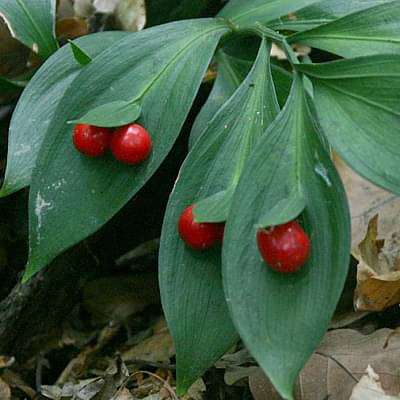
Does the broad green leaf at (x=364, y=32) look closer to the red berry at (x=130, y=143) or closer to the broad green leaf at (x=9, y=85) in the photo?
the red berry at (x=130, y=143)

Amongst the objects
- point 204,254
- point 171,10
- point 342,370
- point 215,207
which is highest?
point 171,10

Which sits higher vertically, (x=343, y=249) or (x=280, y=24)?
(x=280, y=24)

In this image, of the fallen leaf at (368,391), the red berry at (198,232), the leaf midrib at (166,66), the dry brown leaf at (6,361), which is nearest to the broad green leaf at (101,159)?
the leaf midrib at (166,66)

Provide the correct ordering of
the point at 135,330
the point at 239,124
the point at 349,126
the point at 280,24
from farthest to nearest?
1. the point at 135,330
2. the point at 280,24
3. the point at 239,124
4. the point at 349,126

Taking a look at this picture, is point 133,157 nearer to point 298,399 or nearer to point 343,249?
point 343,249

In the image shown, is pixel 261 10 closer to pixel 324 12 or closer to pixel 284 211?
pixel 324 12

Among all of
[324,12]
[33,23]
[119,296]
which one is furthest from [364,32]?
[119,296]

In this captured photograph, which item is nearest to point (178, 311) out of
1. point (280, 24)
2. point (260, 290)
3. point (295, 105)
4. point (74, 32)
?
point (260, 290)
